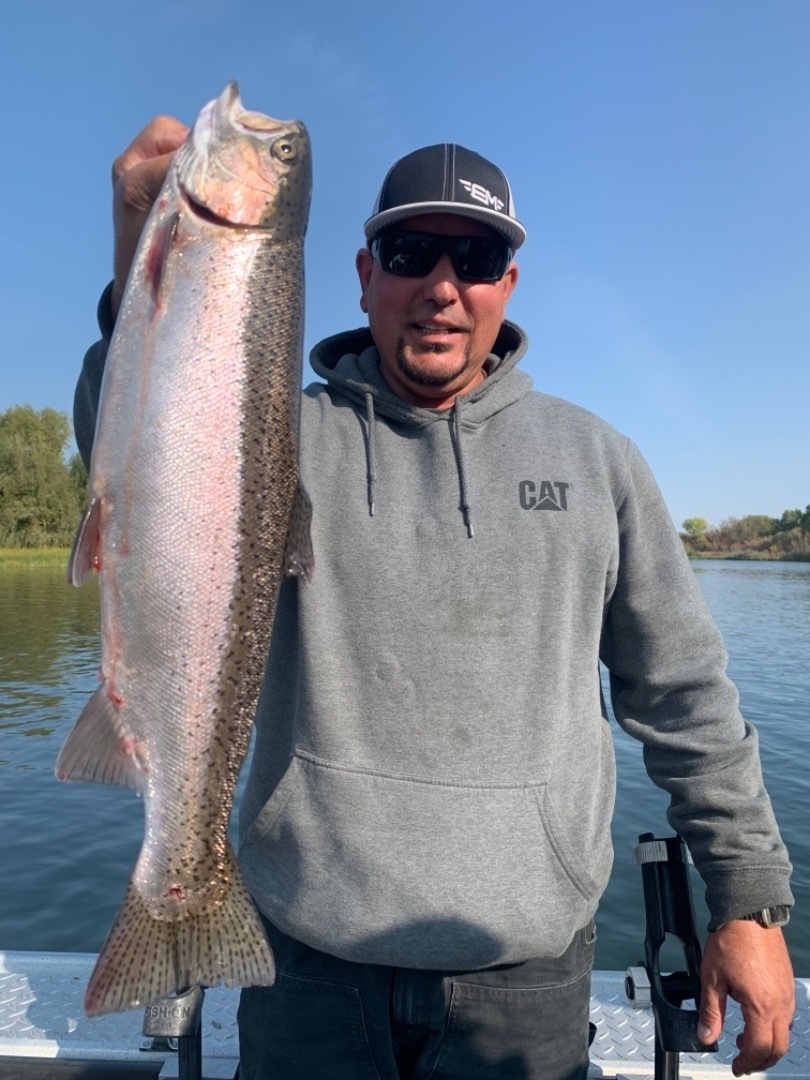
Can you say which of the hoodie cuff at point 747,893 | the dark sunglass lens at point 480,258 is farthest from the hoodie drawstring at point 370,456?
the hoodie cuff at point 747,893

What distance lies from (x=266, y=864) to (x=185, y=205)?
6.58 feet

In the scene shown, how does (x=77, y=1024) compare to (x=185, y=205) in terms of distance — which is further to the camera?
(x=77, y=1024)

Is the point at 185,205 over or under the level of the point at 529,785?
over

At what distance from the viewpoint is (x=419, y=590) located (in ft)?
8.46

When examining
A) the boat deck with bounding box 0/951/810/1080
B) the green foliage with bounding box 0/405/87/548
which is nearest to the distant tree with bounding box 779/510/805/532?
the green foliage with bounding box 0/405/87/548

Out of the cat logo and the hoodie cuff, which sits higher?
the cat logo

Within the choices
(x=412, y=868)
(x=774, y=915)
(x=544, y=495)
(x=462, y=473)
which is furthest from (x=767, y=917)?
(x=462, y=473)

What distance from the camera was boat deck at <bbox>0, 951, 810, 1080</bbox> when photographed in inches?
133

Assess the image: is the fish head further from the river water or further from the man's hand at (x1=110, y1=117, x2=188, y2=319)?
the river water

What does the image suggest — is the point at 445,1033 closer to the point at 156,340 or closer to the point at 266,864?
the point at 266,864

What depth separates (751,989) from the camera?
2596 millimetres

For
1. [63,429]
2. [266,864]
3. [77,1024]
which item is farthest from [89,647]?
[63,429]

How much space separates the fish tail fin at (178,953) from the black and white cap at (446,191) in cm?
215

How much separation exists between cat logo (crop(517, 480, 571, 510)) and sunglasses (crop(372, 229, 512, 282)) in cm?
77
